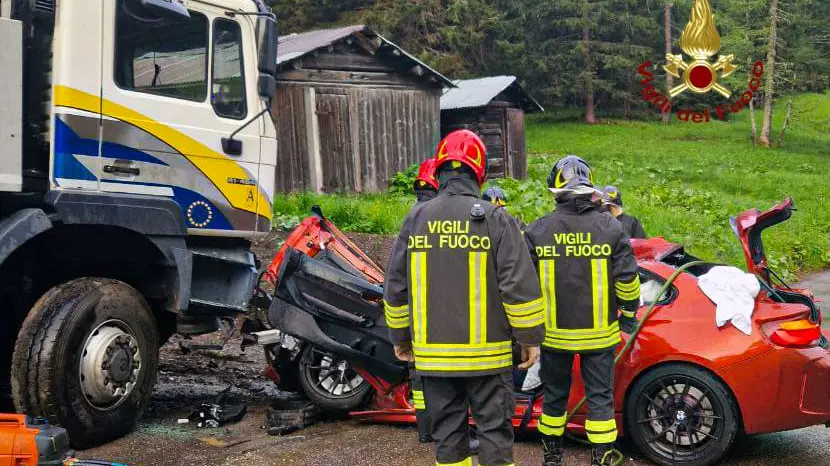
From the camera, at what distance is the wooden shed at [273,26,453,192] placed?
58.8 ft

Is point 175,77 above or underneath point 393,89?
underneath

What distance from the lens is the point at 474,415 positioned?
154 inches

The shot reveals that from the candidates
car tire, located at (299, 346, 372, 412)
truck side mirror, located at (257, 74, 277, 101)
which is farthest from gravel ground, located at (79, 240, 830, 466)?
truck side mirror, located at (257, 74, 277, 101)

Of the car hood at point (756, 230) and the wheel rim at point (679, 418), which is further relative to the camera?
the car hood at point (756, 230)

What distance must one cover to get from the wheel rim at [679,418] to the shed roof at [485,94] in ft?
59.7

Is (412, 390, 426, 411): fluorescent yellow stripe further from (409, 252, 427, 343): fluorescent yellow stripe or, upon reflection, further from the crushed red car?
the crushed red car

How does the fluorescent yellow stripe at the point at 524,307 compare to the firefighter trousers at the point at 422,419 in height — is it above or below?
above

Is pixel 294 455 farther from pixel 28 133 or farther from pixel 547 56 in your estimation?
pixel 547 56

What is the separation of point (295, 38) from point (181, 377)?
14819 millimetres

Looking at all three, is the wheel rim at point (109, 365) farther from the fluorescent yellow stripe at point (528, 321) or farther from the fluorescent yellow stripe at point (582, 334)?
the fluorescent yellow stripe at point (528, 321)

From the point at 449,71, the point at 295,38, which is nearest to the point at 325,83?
the point at 295,38

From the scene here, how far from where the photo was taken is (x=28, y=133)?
205 inches

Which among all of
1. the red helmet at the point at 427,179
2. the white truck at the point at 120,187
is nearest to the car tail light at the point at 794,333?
the red helmet at the point at 427,179

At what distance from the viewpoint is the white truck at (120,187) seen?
5109 mm
